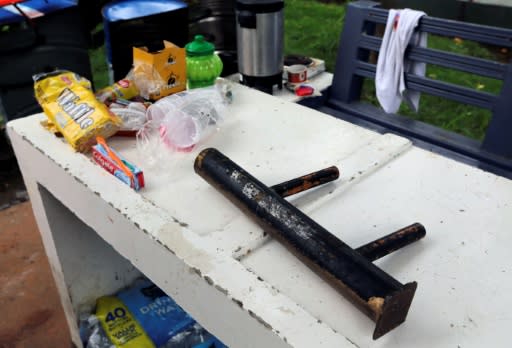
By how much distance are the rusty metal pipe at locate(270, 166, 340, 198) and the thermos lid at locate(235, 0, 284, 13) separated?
0.85 metres

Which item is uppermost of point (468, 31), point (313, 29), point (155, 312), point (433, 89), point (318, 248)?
point (468, 31)

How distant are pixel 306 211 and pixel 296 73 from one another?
1055 mm

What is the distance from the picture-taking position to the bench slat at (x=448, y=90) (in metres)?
1.51

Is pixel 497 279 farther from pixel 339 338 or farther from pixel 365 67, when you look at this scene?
pixel 365 67

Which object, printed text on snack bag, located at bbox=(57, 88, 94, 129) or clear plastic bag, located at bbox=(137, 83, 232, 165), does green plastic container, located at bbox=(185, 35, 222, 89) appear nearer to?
clear plastic bag, located at bbox=(137, 83, 232, 165)

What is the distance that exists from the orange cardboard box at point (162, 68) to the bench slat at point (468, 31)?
916 mm

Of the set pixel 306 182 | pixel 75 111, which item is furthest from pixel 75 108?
pixel 306 182

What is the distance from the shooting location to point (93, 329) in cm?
138

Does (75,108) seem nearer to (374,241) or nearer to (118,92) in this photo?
(118,92)

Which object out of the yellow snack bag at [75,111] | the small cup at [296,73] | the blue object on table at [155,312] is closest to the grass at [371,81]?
the small cup at [296,73]

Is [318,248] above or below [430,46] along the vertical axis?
above

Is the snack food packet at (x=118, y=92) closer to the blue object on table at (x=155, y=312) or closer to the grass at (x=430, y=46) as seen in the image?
the blue object on table at (x=155, y=312)

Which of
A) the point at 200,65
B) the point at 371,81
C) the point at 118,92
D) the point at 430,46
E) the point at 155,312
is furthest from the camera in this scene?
the point at 430,46

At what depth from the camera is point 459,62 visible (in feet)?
5.01
